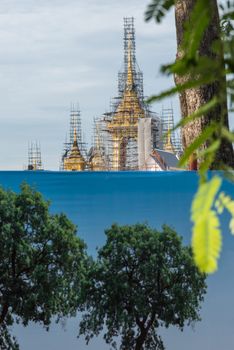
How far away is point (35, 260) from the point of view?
4738 mm

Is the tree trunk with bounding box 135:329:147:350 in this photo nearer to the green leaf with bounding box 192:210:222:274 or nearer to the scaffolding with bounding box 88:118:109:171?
the green leaf with bounding box 192:210:222:274

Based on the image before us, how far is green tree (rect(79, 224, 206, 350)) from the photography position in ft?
14.8

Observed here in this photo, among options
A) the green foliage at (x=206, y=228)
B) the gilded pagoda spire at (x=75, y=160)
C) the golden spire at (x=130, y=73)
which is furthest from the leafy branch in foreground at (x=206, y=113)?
the golden spire at (x=130, y=73)

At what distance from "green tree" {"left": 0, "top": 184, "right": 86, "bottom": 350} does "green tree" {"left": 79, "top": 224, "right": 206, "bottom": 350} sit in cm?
13

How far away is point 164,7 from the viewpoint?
73cm

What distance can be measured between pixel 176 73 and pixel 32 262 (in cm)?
420

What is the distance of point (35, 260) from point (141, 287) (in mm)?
543

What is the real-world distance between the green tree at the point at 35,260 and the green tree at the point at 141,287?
5.1 inches

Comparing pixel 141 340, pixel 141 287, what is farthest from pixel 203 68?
pixel 141 287

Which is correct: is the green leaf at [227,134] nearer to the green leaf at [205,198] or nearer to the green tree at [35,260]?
the green leaf at [205,198]

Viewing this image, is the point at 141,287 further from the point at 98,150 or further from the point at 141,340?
the point at 98,150

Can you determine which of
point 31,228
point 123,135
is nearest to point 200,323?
point 31,228

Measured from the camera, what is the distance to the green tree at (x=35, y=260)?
14.9 feet

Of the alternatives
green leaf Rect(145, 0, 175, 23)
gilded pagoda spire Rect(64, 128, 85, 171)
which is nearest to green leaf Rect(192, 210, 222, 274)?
green leaf Rect(145, 0, 175, 23)
